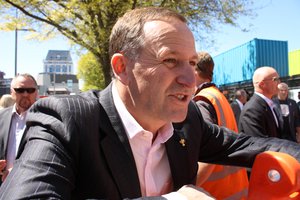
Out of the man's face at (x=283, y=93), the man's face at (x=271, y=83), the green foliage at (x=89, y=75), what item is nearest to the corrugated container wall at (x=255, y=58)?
the man's face at (x=283, y=93)

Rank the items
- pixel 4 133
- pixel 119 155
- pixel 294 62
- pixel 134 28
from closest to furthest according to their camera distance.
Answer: pixel 119 155
pixel 134 28
pixel 4 133
pixel 294 62

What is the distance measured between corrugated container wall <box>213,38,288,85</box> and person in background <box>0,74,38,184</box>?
13785 mm

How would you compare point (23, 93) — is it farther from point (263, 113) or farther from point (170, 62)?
point (170, 62)

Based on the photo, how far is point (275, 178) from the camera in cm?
131

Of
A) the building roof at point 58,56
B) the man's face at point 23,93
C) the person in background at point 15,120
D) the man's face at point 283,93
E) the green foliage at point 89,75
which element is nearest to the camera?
the person in background at point 15,120

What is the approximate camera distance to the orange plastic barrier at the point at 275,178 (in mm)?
1260

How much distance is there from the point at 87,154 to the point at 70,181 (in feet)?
Answer: 0.41

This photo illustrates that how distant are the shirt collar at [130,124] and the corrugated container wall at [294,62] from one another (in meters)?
18.0

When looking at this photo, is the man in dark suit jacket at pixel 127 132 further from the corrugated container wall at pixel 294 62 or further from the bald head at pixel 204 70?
the corrugated container wall at pixel 294 62

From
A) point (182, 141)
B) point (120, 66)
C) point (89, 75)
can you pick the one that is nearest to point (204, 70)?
point (182, 141)

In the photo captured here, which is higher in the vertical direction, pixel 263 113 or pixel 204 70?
pixel 204 70

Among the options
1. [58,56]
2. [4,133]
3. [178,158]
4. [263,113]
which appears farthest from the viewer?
[58,56]

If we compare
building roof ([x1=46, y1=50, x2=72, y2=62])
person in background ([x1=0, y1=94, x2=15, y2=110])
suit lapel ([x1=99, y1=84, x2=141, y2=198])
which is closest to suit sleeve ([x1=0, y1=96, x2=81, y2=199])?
suit lapel ([x1=99, y1=84, x2=141, y2=198])

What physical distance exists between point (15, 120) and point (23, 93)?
0.37 m
